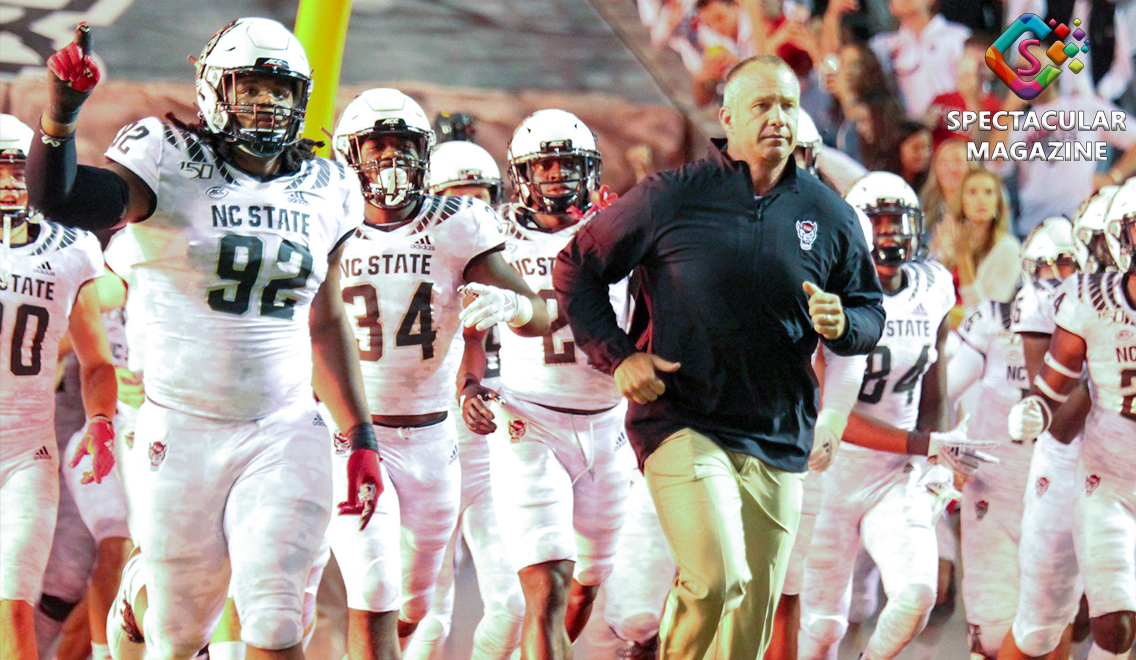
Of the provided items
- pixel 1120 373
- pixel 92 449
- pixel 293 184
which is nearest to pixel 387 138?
pixel 293 184

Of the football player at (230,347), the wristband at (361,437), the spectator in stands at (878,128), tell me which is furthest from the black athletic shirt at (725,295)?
the spectator in stands at (878,128)

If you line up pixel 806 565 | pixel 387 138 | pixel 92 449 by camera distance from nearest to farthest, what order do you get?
pixel 92 449 → pixel 387 138 → pixel 806 565

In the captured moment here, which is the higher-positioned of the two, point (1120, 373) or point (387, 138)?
point (387, 138)

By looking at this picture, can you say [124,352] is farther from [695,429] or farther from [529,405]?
[695,429]

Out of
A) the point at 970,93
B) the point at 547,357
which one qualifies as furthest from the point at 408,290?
the point at 970,93

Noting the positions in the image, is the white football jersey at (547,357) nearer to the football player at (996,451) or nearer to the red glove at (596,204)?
the red glove at (596,204)

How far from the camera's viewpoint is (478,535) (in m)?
4.57

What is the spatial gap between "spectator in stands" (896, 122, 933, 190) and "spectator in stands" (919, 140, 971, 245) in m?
0.04

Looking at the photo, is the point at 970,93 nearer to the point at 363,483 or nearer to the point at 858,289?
the point at 858,289

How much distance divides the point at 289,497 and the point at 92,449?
117 cm

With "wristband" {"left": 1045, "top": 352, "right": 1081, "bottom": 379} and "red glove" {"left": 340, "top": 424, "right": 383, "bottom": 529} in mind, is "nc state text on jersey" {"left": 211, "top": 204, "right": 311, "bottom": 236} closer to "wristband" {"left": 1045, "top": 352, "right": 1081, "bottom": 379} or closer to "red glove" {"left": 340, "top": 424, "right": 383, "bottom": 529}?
"red glove" {"left": 340, "top": 424, "right": 383, "bottom": 529}

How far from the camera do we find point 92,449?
379cm

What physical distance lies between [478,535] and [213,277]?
1848 mm
